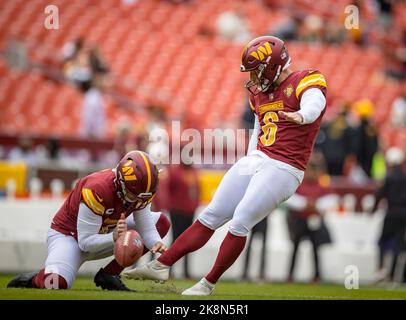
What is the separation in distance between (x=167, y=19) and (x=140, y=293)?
13.5m

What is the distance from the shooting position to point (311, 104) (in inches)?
305

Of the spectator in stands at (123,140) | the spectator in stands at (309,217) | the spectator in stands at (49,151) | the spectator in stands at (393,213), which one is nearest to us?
the spectator in stands at (309,217)

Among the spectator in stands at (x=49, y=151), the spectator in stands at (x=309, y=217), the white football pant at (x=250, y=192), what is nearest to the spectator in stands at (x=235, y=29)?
the spectator in stands at (x=49, y=151)

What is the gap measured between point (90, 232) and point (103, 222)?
230 mm

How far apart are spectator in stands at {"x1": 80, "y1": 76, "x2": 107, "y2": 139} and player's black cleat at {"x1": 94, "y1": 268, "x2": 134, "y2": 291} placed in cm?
716

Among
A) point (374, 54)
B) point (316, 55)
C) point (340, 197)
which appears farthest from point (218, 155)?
point (374, 54)

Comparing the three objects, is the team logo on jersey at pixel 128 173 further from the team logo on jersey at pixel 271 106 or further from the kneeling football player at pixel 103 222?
the team logo on jersey at pixel 271 106

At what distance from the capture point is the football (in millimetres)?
7781

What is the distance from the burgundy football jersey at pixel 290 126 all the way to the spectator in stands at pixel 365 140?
817cm

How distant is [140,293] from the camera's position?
8008mm

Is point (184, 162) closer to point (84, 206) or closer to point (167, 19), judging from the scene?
point (84, 206)

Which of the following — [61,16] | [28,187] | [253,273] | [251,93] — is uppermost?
[61,16]

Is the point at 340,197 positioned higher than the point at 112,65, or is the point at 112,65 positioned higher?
the point at 112,65

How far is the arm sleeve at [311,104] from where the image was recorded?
25.3 ft
